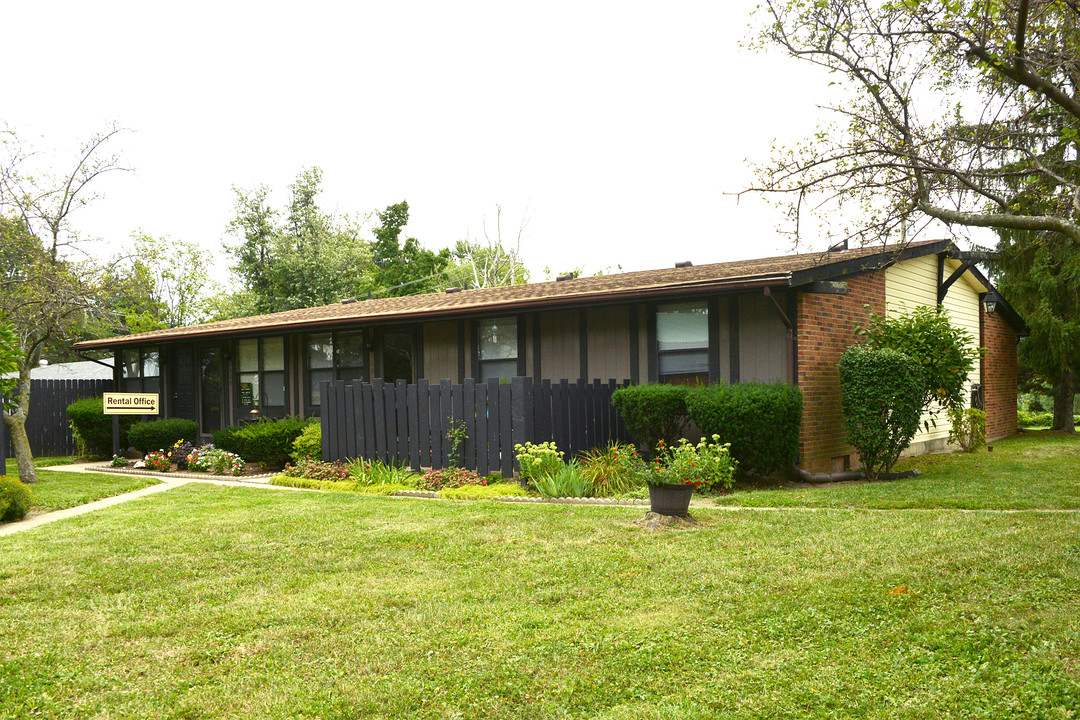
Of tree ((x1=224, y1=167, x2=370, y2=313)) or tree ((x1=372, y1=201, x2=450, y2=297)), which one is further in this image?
tree ((x1=372, y1=201, x2=450, y2=297))

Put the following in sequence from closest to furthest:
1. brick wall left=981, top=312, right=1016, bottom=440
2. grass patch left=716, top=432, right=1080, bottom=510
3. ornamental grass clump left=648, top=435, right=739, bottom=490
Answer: grass patch left=716, top=432, right=1080, bottom=510 → ornamental grass clump left=648, top=435, right=739, bottom=490 → brick wall left=981, top=312, right=1016, bottom=440

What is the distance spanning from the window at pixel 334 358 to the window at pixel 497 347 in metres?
2.91

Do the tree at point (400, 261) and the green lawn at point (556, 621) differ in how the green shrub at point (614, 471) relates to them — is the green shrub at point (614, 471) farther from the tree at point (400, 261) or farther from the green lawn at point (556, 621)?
the tree at point (400, 261)

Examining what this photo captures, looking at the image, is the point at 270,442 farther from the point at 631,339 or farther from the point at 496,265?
the point at 496,265

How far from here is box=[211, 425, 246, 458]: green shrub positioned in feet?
47.1

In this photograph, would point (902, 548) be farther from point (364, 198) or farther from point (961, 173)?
point (364, 198)

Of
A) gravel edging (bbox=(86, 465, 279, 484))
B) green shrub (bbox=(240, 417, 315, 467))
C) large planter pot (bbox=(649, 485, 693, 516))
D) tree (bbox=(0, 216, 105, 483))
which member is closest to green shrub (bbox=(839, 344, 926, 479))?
large planter pot (bbox=(649, 485, 693, 516))

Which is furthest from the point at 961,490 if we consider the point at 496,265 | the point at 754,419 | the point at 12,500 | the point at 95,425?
the point at 496,265

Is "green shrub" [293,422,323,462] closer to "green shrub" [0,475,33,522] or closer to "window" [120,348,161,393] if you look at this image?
"green shrub" [0,475,33,522]

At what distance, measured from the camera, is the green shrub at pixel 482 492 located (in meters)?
9.97

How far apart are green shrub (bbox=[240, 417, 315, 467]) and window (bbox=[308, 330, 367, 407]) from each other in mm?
1863

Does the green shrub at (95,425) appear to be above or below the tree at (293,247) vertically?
below

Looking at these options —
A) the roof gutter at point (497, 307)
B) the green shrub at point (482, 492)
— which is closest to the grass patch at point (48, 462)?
the roof gutter at point (497, 307)

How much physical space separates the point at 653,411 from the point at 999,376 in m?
13.3
